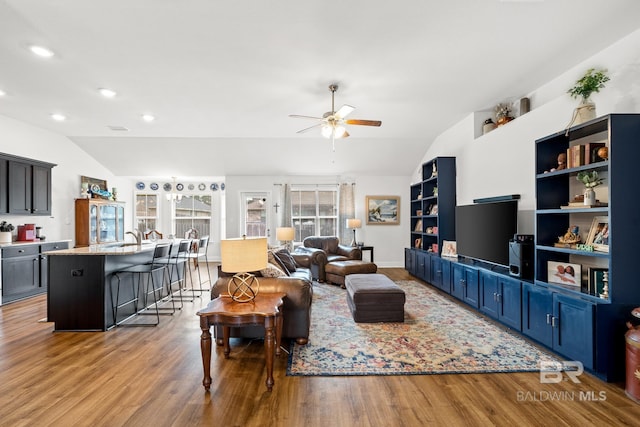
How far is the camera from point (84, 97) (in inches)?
165

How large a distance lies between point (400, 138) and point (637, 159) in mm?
4425

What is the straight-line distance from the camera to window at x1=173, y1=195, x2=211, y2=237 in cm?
926

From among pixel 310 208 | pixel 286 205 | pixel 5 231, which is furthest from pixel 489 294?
pixel 5 231

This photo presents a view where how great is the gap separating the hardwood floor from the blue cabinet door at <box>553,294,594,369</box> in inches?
7.8

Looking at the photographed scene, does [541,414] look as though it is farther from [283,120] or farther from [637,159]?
[283,120]

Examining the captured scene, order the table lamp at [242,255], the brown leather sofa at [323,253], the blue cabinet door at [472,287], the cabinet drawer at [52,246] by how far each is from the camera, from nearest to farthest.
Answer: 1. the table lamp at [242,255]
2. the blue cabinet door at [472,287]
3. the cabinet drawer at [52,246]
4. the brown leather sofa at [323,253]

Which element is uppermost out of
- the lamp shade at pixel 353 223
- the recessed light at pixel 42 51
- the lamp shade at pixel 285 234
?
the recessed light at pixel 42 51

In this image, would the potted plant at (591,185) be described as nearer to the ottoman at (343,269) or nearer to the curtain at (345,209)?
the ottoman at (343,269)

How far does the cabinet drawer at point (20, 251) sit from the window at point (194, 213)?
4.29m

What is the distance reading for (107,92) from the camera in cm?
397

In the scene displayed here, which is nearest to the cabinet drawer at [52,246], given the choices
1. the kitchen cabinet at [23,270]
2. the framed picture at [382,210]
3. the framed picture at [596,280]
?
the kitchen cabinet at [23,270]

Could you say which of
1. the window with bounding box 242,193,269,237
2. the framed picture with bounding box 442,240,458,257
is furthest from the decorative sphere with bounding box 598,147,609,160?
the window with bounding box 242,193,269,237

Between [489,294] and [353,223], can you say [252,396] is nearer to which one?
[489,294]

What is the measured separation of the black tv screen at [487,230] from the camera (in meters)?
3.76
